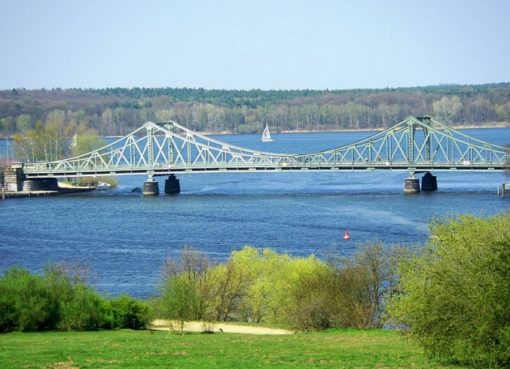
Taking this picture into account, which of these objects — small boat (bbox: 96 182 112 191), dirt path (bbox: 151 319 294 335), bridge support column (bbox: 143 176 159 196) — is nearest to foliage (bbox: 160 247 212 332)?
dirt path (bbox: 151 319 294 335)

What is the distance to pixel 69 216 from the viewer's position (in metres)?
75.1

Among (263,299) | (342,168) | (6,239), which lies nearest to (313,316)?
(263,299)

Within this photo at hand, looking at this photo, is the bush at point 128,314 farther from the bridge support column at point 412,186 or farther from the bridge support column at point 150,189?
the bridge support column at point 150,189

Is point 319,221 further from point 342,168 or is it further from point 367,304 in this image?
point 367,304

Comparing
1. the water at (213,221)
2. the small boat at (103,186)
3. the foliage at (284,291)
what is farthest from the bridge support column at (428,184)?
the foliage at (284,291)

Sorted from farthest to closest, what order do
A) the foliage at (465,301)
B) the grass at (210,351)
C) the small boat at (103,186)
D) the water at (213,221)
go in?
the small boat at (103,186)
the water at (213,221)
the grass at (210,351)
the foliage at (465,301)

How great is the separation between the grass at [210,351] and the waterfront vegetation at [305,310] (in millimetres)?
27

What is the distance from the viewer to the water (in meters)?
53.2

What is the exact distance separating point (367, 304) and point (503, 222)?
7314 millimetres

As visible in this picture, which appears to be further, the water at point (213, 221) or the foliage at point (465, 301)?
the water at point (213, 221)

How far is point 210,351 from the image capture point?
26.2 metres

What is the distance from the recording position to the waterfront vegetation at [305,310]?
22.5 m

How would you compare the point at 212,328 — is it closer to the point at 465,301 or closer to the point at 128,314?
the point at 128,314

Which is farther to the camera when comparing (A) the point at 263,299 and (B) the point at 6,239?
(B) the point at 6,239
